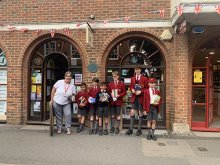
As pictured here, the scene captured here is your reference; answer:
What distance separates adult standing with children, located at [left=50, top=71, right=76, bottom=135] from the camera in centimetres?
896

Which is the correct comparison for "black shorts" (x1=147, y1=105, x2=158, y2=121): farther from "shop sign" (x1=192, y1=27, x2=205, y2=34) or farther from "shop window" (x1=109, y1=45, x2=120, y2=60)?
"shop sign" (x1=192, y1=27, x2=205, y2=34)

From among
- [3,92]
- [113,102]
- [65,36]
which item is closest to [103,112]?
[113,102]

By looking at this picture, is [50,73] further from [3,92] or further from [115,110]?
[115,110]

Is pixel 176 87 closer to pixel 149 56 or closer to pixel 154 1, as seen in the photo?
pixel 149 56

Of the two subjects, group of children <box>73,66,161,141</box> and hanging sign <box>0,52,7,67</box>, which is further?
hanging sign <box>0,52,7,67</box>

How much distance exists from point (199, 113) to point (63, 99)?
3.99 metres

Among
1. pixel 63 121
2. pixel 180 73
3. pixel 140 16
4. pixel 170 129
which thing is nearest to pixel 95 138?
pixel 63 121

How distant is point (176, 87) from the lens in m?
9.12

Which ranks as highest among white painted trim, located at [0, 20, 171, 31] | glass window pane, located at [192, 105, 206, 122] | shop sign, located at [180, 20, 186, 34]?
white painted trim, located at [0, 20, 171, 31]

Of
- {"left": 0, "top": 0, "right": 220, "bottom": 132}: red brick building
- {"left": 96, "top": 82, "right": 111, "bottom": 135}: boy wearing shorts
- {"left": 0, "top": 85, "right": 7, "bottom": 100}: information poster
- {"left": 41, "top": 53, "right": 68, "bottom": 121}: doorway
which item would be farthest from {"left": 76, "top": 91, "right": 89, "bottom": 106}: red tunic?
{"left": 0, "top": 85, "right": 7, "bottom": 100}: information poster

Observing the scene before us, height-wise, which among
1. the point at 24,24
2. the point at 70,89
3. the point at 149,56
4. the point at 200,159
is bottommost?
the point at 200,159

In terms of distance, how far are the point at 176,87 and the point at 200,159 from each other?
285 cm

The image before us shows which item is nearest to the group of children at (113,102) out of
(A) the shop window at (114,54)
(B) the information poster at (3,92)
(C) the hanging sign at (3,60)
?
(A) the shop window at (114,54)

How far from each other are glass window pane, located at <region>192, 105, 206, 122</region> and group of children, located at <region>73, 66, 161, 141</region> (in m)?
1.55
